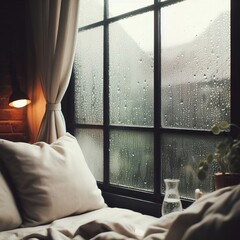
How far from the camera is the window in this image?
1.99 meters

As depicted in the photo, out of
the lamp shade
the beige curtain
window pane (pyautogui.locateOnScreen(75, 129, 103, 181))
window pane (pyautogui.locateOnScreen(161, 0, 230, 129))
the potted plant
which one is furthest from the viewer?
the lamp shade

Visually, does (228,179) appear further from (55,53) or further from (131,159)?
(55,53)

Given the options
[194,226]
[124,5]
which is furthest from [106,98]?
[194,226]

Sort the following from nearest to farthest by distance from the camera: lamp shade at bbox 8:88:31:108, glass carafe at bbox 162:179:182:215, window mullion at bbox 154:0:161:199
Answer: glass carafe at bbox 162:179:182:215 < window mullion at bbox 154:0:161:199 < lamp shade at bbox 8:88:31:108

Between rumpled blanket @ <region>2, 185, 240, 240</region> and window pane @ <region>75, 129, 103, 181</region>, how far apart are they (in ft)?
3.83

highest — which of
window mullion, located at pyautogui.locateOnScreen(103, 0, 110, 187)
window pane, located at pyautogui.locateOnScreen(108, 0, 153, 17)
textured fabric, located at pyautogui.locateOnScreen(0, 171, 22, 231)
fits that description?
window pane, located at pyautogui.locateOnScreen(108, 0, 153, 17)

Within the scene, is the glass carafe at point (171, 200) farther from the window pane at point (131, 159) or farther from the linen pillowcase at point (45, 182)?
the window pane at point (131, 159)

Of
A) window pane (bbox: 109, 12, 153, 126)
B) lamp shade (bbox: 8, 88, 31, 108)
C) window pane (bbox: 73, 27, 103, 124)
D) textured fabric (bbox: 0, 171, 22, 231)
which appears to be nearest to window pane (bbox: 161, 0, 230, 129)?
window pane (bbox: 109, 12, 153, 126)

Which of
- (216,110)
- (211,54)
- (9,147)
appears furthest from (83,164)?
(211,54)

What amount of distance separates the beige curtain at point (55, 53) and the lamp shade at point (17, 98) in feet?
0.71

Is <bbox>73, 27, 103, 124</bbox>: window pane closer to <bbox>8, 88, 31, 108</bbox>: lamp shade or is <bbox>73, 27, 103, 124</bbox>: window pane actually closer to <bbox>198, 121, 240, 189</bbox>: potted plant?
<bbox>8, 88, 31, 108</bbox>: lamp shade

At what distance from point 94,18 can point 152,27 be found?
0.60m

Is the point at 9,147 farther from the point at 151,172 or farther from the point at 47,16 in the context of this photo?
the point at 47,16

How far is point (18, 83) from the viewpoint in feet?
9.57
